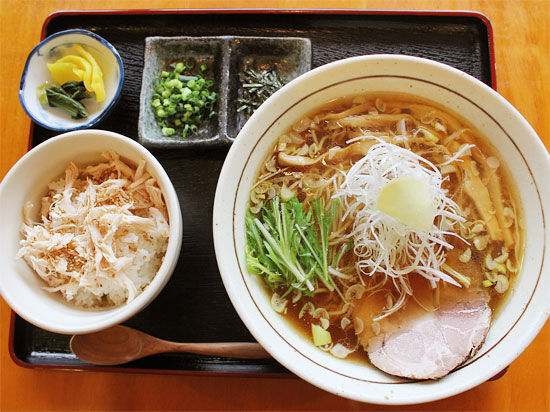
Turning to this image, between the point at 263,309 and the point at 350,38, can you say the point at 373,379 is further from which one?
the point at 350,38

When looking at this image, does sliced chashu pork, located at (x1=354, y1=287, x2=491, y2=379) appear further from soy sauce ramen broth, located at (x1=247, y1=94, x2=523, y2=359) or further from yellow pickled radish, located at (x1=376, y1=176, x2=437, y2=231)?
yellow pickled radish, located at (x1=376, y1=176, x2=437, y2=231)

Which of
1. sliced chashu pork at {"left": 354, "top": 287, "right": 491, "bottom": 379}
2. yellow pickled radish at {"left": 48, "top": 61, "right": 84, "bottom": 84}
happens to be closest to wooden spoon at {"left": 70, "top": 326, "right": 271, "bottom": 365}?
sliced chashu pork at {"left": 354, "top": 287, "right": 491, "bottom": 379}

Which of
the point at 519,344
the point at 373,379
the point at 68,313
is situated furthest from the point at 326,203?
the point at 68,313

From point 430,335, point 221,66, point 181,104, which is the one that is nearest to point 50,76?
point 181,104

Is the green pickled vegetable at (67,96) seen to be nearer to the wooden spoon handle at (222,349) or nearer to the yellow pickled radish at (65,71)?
the yellow pickled radish at (65,71)

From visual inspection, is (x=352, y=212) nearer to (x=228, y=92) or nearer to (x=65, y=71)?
(x=228, y=92)
